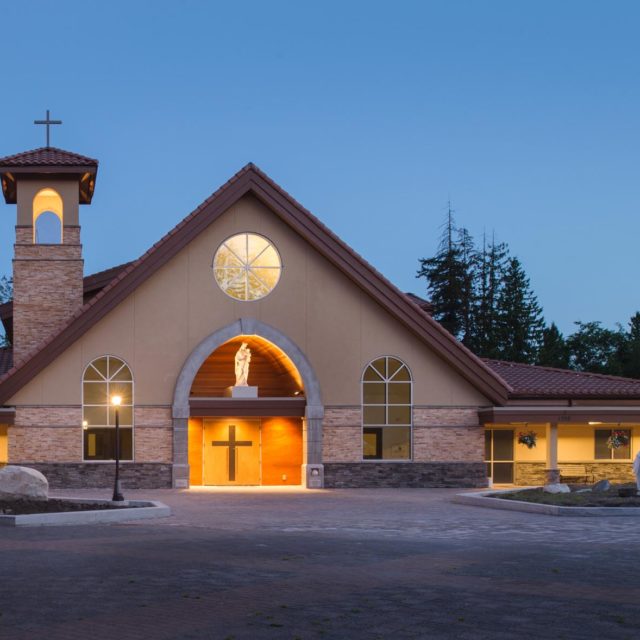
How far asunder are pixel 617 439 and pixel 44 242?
2073cm

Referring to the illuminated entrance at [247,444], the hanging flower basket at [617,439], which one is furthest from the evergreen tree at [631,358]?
the illuminated entrance at [247,444]

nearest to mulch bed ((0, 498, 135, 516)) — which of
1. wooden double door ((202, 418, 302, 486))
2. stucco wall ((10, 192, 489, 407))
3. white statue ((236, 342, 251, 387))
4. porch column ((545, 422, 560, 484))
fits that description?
stucco wall ((10, 192, 489, 407))

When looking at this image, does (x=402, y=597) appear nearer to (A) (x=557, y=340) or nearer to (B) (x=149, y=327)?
(B) (x=149, y=327)

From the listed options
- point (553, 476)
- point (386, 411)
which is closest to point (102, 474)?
point (386, 411)

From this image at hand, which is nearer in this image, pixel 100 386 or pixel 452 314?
pixel 100 386

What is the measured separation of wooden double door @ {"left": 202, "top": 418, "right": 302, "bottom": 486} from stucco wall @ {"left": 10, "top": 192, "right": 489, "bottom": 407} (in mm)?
2818

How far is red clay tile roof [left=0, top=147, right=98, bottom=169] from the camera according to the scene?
111 ft

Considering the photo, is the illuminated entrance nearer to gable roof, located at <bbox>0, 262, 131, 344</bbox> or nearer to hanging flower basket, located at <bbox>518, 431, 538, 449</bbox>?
gable roof, located at <bbox>0, 262, 131, 344</bbox>

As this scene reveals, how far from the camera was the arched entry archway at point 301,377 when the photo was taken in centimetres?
3284

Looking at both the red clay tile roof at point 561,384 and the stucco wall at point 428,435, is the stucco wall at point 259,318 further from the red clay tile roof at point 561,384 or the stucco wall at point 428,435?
the red clay tile roof at point 561,384

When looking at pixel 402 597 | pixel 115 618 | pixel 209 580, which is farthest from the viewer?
pixel 209 580

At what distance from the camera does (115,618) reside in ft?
33.1

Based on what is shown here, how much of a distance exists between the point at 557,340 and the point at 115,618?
65.1 meters

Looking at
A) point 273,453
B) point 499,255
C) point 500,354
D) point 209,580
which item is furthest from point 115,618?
point 499,255
